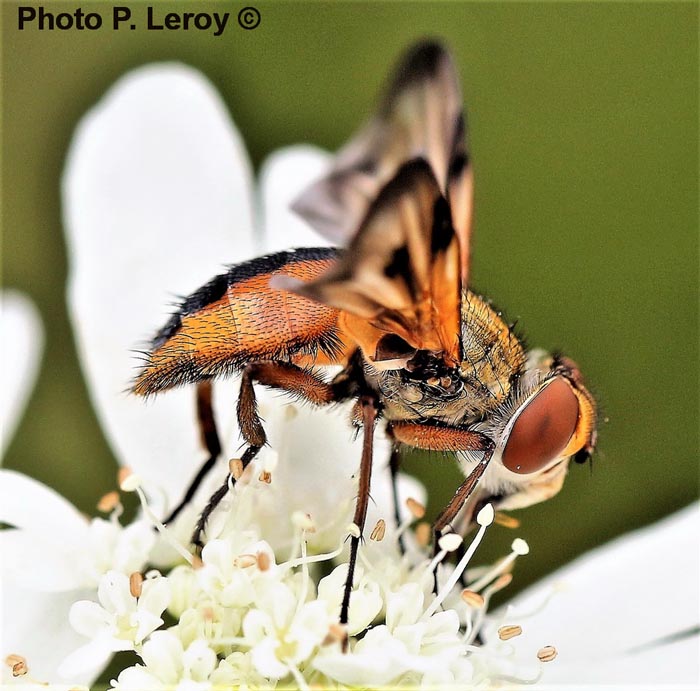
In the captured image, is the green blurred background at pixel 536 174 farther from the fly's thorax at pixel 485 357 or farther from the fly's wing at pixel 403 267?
the fly's wing at pixel 403 267

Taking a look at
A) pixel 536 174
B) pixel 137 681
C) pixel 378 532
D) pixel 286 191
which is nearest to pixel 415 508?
pixel 378 532

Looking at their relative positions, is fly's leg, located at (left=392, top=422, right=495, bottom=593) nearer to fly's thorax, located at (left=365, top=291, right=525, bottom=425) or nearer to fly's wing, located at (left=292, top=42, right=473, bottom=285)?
fly's thorax, located at (left=365, top=291, right=525, bottom=425)

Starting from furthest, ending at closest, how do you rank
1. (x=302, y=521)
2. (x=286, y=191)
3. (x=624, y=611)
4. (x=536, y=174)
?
(x=536, y=174), (x=286, y=191), (x=624, y=611), (x=302, y=521)

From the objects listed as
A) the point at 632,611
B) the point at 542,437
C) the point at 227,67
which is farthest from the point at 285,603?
the point at 227,67

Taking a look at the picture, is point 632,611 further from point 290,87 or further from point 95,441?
point 290,87

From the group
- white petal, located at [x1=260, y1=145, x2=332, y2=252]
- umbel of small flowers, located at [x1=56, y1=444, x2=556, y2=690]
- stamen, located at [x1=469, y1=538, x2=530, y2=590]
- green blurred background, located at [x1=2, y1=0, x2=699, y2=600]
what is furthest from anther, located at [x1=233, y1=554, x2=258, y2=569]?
green blurred background, located at [x1=2, y1=0, x2=699, y2=600]

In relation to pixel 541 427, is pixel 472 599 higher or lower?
lower

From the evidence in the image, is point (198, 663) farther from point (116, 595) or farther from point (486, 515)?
point (486, 515)
